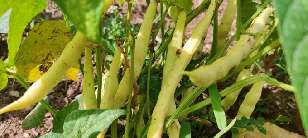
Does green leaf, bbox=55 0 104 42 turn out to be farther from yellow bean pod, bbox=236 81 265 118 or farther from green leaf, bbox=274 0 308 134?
yellow bean pod, bbox=236 81 265 118

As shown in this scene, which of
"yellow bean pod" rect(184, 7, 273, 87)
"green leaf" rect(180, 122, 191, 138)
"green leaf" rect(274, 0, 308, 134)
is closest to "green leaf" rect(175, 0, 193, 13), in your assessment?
"yellow bean pod" rect(184, 7, 273, 87)

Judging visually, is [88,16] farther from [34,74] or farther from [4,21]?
[4,21]

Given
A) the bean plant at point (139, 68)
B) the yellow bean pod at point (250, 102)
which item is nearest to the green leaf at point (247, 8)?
the bean plant at point (139, 68)

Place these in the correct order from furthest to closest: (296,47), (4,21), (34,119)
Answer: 1. (4,21)
2. (34,119)
3. (296,47)

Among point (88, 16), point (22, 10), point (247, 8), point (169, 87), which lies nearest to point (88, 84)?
point (169, 87)

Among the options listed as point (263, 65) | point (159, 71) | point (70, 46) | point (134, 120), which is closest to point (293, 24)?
point (70, 46)

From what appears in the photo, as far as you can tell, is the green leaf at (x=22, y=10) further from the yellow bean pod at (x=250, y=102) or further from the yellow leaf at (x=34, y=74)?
the yellow bean pod at (x=250, y=102)
